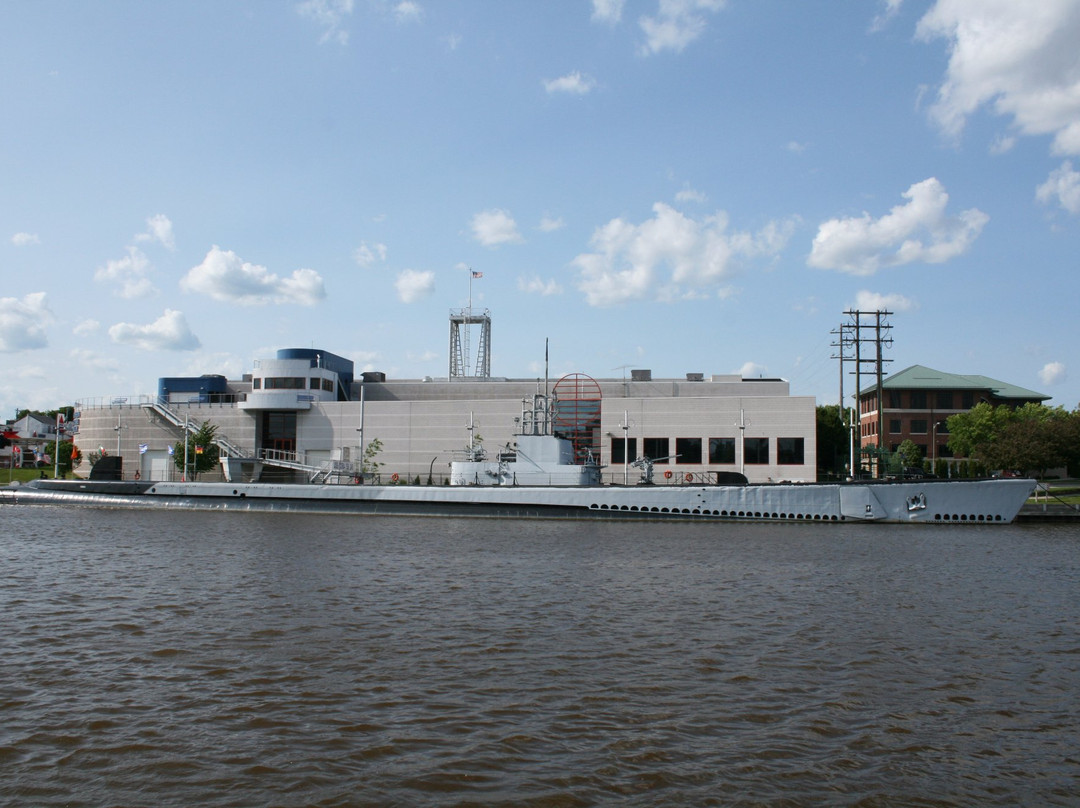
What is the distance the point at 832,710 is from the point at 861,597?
30.5 feet

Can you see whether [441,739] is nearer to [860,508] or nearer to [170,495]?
[860,508]

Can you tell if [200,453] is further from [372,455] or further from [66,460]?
[66,460]

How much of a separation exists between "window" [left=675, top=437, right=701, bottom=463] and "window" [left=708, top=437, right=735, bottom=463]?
3.08ft

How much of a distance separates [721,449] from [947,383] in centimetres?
4876

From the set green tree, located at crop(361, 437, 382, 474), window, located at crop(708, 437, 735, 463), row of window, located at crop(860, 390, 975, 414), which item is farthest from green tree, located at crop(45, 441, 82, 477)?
row of window, located at crop(860, 390, 975, 414)

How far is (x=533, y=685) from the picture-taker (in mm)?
11633

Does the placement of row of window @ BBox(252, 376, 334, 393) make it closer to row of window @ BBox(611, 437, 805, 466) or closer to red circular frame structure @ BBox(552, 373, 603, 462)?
red circular frame structure @ BBox(552, 373, 603, 462)

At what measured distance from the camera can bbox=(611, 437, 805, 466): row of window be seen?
209 feet

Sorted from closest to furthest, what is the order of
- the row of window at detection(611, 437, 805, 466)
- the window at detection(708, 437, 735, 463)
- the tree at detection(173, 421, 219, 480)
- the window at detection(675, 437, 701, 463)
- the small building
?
the row of window at detection(611, 437, 805, 466)
the window at detection(708, 437, 735, 463)
the window at detection(675, 437, 701, 463)
the tree at detection(173, 421, 219, 480)
the small building

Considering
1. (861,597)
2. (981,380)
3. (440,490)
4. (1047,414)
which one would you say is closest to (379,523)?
(440,490)

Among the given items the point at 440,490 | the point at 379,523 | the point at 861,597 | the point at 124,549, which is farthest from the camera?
the point at 440,490

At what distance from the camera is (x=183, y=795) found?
793 cm

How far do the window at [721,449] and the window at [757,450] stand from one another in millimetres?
1087

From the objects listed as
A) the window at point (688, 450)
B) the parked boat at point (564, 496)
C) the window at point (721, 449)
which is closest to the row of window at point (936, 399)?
the window at point (721, 449)
